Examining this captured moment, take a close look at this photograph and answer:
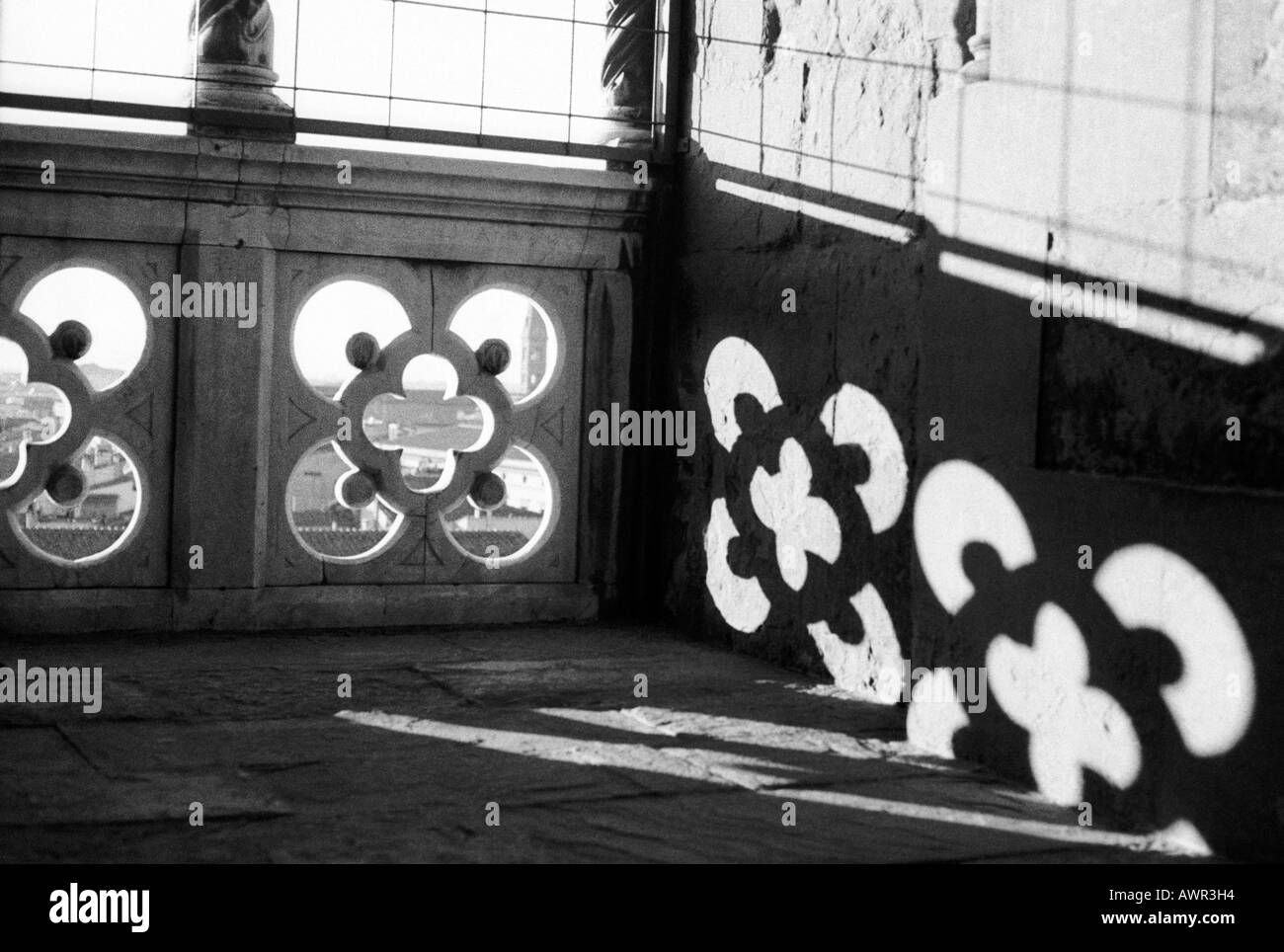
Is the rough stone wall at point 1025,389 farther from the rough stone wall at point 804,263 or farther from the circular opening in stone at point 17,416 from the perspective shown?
the circular opening in stone at point 17,416

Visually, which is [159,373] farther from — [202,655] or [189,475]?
[202,655]

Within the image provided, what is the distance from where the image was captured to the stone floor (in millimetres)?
2867

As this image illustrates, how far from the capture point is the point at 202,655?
471 centimetres

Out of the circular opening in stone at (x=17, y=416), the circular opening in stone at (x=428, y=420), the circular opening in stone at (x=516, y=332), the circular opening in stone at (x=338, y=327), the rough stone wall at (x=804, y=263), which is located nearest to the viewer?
the rough stone wall at (x=804, y=263)

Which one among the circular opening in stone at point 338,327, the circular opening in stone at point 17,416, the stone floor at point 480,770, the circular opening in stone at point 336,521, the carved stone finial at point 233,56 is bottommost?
the stone floor at point 480,770

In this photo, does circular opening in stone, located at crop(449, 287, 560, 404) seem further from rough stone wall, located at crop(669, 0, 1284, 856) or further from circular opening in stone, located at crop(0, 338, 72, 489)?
circular opening in stone, located at crop(0, 338, 72, 489)

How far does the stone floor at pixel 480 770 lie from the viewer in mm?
2867

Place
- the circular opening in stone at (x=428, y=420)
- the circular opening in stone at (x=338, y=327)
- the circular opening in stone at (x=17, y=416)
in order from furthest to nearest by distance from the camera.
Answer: the circular opening in stone at (x=428, y=420) < the circular opening in stone at (x=338, y=327) < the circular opening in stone at (x=17, y=416)


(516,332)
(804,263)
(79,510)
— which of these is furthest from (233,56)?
(804,263)

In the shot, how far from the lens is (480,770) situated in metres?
3.41

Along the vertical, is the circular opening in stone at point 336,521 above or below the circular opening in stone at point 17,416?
below

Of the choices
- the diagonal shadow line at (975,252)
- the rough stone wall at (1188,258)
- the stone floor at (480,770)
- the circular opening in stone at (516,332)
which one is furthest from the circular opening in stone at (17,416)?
the rough stone wall at (1188,258)

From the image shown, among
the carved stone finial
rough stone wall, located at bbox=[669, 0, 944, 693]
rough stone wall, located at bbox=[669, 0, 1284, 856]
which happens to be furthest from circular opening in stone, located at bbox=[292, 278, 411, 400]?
rough stone wall, located at bbox=[669, 0, 1284, 856]
